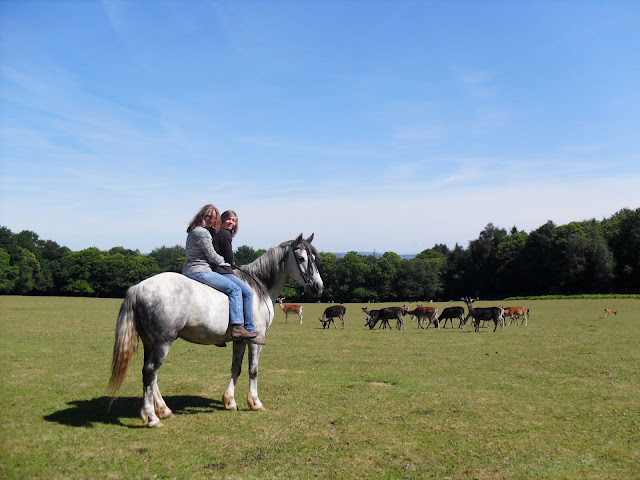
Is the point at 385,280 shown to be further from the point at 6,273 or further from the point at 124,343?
the point at 124,343

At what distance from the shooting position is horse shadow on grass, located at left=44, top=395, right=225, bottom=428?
24.1ft

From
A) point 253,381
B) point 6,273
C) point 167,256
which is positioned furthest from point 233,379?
point 167,256

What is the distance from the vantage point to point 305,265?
28.2ft

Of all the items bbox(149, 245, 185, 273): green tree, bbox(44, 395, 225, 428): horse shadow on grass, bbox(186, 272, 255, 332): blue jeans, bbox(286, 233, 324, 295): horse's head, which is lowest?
bbox(44, 395, 225, 428): horse shadow on grass

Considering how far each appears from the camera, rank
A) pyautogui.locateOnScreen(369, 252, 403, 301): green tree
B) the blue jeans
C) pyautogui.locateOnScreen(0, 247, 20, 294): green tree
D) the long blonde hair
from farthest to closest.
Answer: pyautogui.locateOnScreen(369, 252, 403, 301): green tree, pyautogui.locateOnScreen(0, 247, 20, 294): green tree, the long blonde hair, the blue jeans

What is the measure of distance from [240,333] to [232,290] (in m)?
0.72

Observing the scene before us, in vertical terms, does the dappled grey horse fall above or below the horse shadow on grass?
above

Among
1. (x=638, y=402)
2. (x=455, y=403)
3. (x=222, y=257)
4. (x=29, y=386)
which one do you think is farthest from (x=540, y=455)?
(x=29, y=386)

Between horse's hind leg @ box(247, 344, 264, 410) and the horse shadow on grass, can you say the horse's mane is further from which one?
the horse shadow on grass

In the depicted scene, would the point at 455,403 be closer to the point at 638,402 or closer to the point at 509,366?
the point at 638,402

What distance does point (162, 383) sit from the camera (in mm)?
10430

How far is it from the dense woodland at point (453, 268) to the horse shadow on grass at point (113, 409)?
222 feet

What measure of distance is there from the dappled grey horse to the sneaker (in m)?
0.11

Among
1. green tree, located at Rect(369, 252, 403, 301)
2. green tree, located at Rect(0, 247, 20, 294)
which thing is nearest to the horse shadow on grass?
green tree, located at Rect(0, 247, 20, 294)
